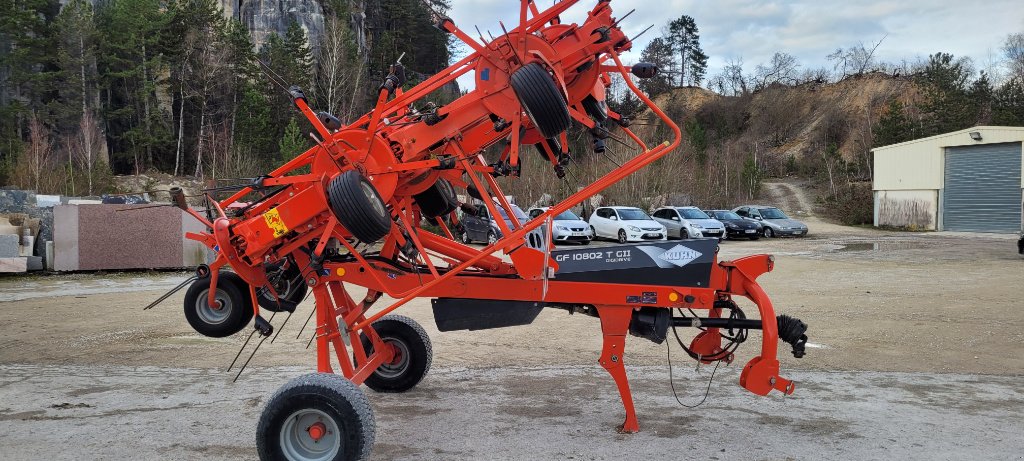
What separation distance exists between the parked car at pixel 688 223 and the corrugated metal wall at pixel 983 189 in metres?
15.1

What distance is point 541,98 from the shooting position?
4.81 m

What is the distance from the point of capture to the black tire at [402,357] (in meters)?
7.17

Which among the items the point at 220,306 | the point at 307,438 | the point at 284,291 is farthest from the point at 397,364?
the point at 307,438

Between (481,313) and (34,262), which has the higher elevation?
(481,313)

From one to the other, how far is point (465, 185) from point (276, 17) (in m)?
61.8

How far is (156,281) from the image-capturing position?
17.4 metres

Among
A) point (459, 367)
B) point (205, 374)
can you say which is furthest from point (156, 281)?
point (459, 367)

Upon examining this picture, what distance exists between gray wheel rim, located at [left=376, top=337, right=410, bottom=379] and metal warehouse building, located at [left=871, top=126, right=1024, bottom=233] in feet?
127

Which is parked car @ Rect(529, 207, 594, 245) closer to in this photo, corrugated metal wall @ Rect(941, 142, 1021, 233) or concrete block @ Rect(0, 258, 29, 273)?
concrete block @ Rect(0, 258, 29, 273)

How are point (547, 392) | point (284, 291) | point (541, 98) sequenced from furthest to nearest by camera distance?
1. point (547, 392)
2. point (284, 291)
3. point (541, 98)

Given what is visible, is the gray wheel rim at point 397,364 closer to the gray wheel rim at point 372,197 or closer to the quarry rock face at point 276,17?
the gray wheel rim at point 372,197

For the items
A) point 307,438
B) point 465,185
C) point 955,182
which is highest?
point 955,182

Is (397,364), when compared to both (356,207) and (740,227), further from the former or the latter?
(740,227)

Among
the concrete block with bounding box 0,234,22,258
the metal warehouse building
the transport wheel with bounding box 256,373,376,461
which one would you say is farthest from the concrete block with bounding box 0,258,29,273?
the metal warehouse building
